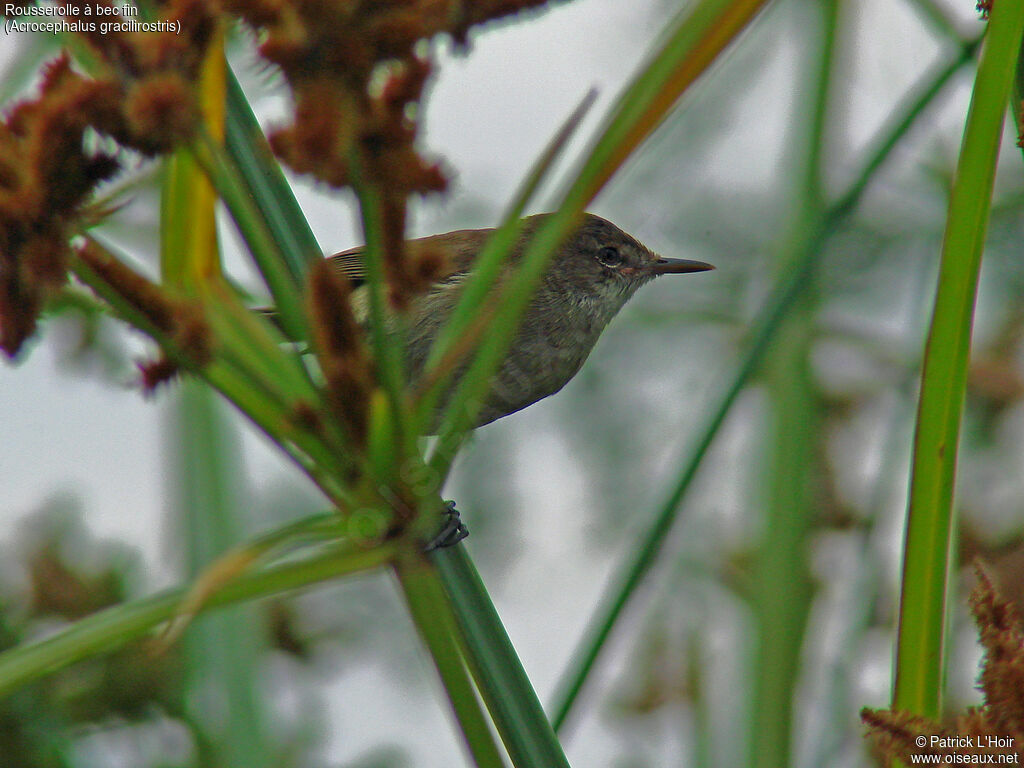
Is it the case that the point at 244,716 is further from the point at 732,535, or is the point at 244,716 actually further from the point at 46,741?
the point at 732,535

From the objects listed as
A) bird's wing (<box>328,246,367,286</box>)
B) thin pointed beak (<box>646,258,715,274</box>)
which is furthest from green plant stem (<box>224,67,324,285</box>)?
thin pointed beak (<box>646,258,715,274</box>)

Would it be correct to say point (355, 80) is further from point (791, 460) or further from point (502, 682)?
point (791, 460)

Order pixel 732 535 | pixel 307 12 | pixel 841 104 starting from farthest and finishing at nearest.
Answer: pixel 732 535 → pixel 841 104 → pixel 307 12

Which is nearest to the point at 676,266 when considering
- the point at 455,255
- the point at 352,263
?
the point at 455,255

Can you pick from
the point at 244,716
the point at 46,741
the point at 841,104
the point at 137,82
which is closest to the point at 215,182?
the point at 137,82

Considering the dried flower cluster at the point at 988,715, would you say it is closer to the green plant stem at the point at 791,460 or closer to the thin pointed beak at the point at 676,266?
the green plant stem at the point at 791,460

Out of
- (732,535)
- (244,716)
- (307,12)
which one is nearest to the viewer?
(307,12)
